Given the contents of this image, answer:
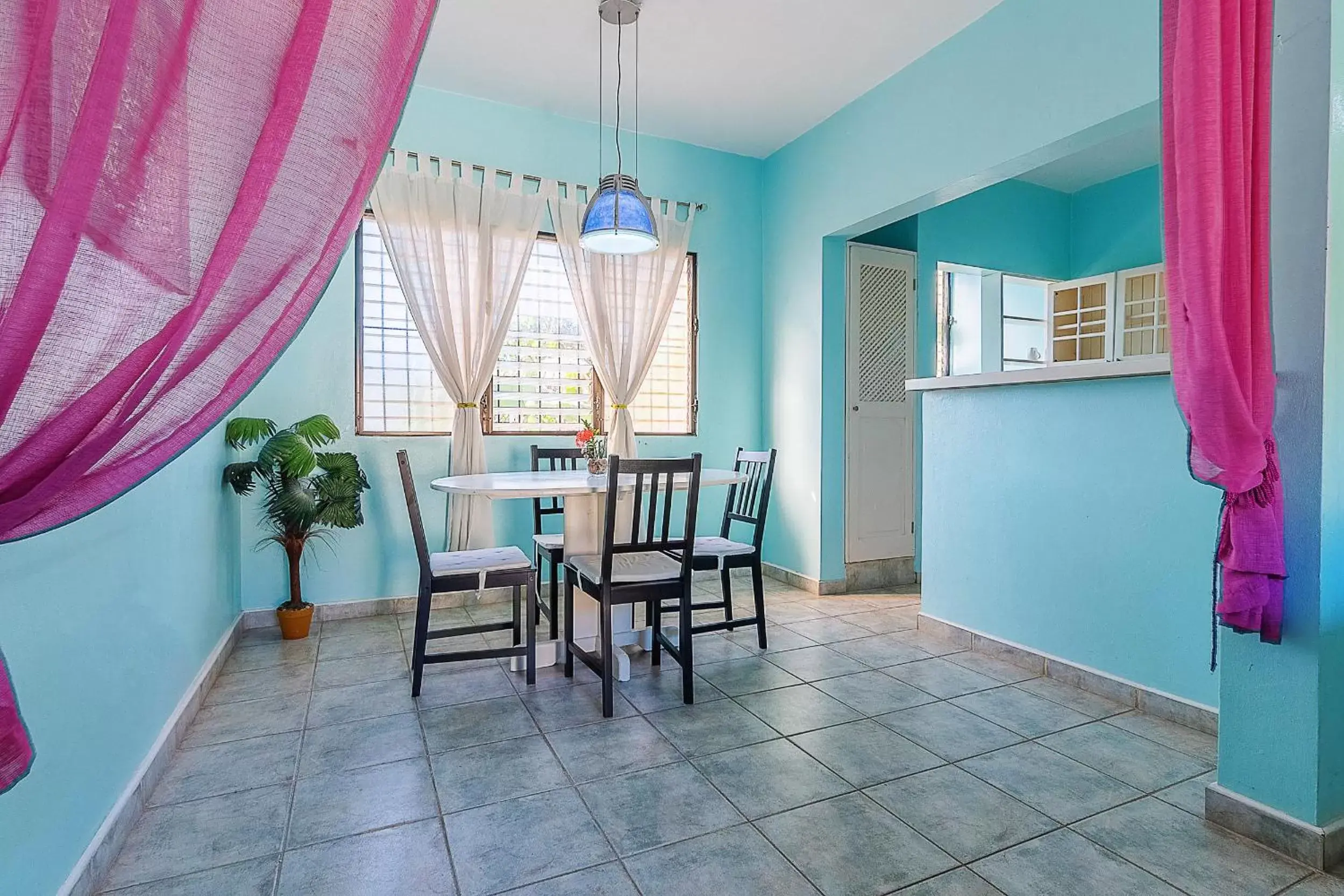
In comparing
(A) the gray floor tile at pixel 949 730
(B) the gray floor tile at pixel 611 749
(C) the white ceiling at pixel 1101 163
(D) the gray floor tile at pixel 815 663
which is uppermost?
(C) the white ceiling at pixel 1101 163

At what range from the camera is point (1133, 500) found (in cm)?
251

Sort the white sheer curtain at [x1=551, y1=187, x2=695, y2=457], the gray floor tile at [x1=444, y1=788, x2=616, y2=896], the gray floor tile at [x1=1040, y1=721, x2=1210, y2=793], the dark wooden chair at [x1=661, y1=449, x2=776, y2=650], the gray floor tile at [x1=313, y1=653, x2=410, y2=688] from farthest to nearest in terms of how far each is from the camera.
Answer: the white sheer curtain at [x1=551, y1=187, x2=695, y2=457]
the dark wooden chair at [x1=661, y1=449, x2=776, y2=650]
the gray floor tile at [x1=313, y1=653, x2=410, y2=688]
the gray floor tile at [x1=1040, y1=721, x2=1210, y2=793]
the gray floor tile at [x1=444, y1=788, x2=616, y2=896]

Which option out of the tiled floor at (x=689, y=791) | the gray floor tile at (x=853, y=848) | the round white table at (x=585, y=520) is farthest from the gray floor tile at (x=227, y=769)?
the gray floor tile at (x=853, y=848)

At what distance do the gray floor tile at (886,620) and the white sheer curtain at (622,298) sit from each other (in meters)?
1.68

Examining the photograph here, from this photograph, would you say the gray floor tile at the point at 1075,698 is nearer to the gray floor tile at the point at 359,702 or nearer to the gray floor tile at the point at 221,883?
the gray floor tile at the point at 359,702

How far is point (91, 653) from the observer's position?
1.58m

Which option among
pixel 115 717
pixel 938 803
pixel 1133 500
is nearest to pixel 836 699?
pixel 938 803

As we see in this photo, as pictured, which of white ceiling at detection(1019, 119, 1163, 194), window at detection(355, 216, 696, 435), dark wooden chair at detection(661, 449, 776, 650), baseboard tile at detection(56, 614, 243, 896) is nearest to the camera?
baseboard tile at detection(56, 614, 243, 896)

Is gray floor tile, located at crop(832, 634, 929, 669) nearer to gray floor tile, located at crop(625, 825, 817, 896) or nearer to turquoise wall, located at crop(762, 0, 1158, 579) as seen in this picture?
turquoise wall, located at crop(762, 0, 1158, 579)

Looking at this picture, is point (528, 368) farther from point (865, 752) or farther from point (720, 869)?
point (720, 869)

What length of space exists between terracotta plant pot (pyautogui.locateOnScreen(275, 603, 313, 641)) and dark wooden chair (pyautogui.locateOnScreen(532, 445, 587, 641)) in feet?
3.75

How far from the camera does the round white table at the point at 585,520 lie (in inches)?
105

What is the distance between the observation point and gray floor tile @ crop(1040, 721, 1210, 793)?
80.0 inches

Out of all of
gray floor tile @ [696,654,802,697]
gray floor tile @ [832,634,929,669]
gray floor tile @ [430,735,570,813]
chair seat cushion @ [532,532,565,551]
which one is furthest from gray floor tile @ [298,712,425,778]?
gray floor tile @ [832,634,929,669]
